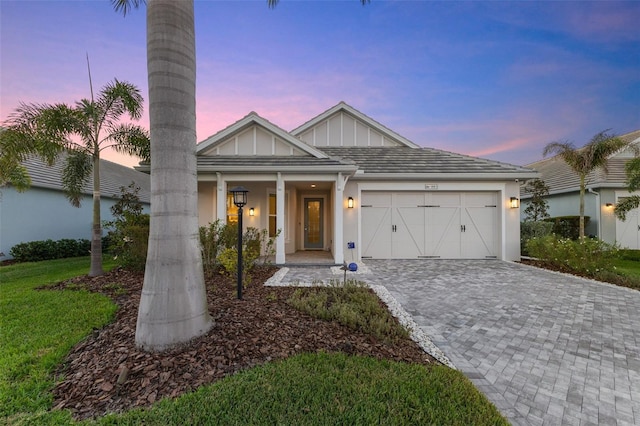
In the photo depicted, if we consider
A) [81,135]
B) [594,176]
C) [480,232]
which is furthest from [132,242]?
[594,176]

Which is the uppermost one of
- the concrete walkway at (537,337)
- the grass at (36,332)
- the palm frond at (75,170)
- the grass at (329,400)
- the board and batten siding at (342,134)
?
the board and batten siding at (342,134)

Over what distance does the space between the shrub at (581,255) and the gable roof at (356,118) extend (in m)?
Answer: 6.61

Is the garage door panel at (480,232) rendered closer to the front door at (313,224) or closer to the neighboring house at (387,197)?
the neighboring house at (387,197)

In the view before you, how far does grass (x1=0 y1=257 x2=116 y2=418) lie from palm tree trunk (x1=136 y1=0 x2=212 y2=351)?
854 millimetres

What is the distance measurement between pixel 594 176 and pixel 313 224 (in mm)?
13701

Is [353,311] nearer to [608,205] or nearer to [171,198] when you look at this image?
[171,198]

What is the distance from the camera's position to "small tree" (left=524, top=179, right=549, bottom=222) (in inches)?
530

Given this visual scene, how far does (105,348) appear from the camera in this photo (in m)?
2.85

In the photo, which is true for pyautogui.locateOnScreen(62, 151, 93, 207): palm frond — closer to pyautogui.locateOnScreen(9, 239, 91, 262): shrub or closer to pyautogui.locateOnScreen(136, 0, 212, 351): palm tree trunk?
pyautogui.locateOnScreen(9, 239, 91, 262): shrub

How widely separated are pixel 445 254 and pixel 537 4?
949cm

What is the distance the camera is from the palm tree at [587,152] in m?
9.20

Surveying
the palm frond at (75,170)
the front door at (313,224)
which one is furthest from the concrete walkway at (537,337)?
the palm frond at (75,170)

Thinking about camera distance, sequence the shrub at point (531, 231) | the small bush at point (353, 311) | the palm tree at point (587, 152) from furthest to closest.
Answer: the shrub at point (531, 231)
the palm tree at point (587, 152)
the small bush at point (353, 311)

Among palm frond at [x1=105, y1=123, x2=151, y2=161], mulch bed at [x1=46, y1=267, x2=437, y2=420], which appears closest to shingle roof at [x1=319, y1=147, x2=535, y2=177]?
palm frond at [x1=105, y1=123, x2=151, y2=161]
